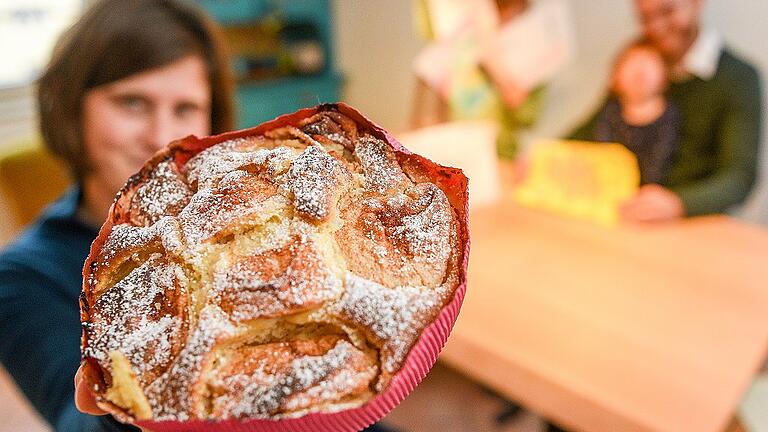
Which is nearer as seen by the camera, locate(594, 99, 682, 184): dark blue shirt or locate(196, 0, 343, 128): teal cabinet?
locate(594, 99, 682, 184): dark blue shirt

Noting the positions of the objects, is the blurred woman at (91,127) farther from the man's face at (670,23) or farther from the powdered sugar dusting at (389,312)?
the man's face at (670,23)

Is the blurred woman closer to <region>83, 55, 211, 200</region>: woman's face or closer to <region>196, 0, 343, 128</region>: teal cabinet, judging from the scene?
<region>83, 55, 211, 200</region>: woman's face

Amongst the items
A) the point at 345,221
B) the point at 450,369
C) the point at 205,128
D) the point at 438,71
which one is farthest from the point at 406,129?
the point at 345,221

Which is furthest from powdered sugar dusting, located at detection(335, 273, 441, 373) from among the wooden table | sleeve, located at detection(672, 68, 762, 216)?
sleeve, located at detection(672, 68, 762, 216)

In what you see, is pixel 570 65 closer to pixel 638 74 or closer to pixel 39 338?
pixel 638 74

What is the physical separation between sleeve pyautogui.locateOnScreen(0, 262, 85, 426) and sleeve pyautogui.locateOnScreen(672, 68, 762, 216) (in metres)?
2.13

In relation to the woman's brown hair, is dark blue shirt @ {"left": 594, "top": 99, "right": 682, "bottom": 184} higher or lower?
lower

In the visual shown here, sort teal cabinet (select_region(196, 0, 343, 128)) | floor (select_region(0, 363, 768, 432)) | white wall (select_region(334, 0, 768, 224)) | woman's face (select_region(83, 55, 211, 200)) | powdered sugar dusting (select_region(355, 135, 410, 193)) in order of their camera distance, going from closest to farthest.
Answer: powdered sugar dusting (select_region(355, 135, 410, 193)) → woman's face (select_region(83, 55, 211, 200)) → white wall (select_region(334, 0, 768, 224)) → floor (select_region(0, 363, 768, 432)) → teal cabinet (select_region(196, 0, 343, 128))

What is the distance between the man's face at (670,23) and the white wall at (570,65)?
0.05 meters

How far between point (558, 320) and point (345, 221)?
116 centimetres

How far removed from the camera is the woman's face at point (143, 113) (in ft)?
3.48

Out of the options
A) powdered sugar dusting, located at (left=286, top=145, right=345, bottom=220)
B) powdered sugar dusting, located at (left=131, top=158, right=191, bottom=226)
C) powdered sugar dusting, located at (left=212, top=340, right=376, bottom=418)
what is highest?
powdered sugar dusting, located at (left=286, top=145, right=345, bottom=220)

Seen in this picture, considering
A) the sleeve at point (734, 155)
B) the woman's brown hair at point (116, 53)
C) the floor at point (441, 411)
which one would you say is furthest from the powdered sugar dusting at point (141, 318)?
the sleeve at point (734, 155)

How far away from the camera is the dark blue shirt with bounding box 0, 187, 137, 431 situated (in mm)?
949
